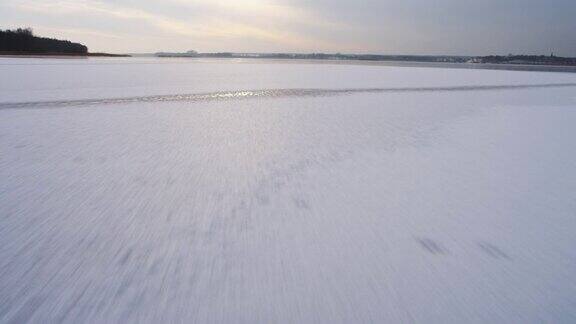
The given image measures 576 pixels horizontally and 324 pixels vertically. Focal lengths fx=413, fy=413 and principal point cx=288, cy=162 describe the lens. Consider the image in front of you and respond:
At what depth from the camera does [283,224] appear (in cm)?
367

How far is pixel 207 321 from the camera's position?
7.69ft

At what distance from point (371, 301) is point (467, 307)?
1.91 feet

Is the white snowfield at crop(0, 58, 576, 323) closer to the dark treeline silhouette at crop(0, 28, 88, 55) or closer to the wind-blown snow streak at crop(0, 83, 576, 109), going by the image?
the wind-blown snow streak at crop(0, 83, 576, 109)

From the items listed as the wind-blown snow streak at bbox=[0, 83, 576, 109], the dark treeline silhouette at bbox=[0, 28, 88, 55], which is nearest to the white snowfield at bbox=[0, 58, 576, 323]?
the wind-blown snow streak at bbox=[0, 83, 576, 109]

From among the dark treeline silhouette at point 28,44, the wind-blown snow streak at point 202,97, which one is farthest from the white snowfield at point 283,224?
the dark treeline silhouette at point 28,44

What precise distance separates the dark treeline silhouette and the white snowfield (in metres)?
70.2

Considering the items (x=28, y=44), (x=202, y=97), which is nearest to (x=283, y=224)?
(x=202, y=97)

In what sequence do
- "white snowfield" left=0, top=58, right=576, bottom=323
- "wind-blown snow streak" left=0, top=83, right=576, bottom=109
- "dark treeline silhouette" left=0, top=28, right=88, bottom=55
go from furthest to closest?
"dark treeline silhouette" left=0, top=28, right=88, bottom=55
"wind-blown snow streak" left=0, top=83, right=576, bottom=109
"white snowfield" left=0, top=58, right=576, bottom=323

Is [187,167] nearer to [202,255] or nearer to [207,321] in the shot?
[202,255]

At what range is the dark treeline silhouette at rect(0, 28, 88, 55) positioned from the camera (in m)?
67.4

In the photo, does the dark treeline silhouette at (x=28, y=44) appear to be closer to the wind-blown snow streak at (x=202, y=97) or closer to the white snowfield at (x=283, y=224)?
the wind-blown snow streak at (x=202, y=97)

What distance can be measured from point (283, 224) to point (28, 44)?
8332cm

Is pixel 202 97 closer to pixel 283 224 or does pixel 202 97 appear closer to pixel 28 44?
A: pixel 283 224

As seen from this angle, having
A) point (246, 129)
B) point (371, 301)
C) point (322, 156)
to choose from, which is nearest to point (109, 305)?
point (371, 301)
